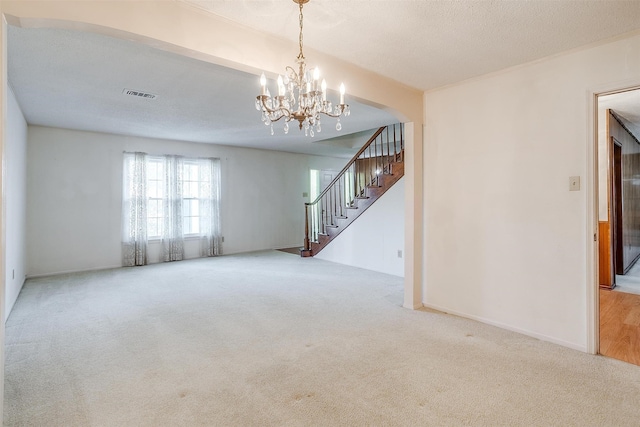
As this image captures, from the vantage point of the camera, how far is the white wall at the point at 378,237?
5.57m

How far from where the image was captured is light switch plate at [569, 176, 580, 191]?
2761 millimetres

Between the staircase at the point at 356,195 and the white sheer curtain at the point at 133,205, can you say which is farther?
the white sheer curtain at the point at 133,205

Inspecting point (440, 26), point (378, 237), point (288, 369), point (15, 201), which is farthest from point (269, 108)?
point (15, 201)

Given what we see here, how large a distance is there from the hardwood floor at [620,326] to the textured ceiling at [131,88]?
11.7 feet

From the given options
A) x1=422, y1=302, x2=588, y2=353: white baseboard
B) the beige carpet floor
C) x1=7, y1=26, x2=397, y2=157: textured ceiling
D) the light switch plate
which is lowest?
the beige carpet floor

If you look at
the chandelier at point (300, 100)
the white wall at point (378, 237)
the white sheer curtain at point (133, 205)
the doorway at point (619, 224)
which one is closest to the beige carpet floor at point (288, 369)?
the doorway at point (619, 224)

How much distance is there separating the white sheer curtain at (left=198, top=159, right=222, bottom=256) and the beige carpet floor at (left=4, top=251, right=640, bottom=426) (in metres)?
3.17

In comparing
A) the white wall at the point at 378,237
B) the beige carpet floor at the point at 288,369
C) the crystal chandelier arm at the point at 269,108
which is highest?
the crystal chandelier arm at the point at 269,108

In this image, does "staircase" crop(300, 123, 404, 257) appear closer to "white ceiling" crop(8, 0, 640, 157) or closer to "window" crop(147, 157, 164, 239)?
"white ceiling" crop(8, 0, 640, 157)

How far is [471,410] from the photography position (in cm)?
198

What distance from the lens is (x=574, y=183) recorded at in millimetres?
2781

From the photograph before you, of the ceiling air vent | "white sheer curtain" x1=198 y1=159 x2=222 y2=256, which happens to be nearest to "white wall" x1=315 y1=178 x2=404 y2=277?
"white sheer curtain" x1=198 y1=159 x2=222 y2=256

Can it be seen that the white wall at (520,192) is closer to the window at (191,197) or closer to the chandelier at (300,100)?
the chandelier at (300,100)

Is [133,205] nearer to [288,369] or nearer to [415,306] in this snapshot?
[288,369]
